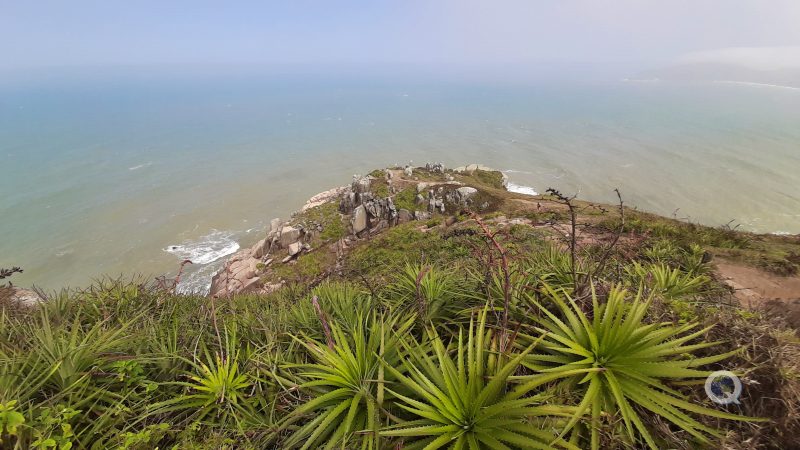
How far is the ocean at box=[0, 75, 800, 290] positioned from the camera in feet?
123

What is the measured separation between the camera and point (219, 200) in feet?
158

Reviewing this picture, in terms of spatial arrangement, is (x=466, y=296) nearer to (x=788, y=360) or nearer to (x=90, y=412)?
(x=788, y=360)

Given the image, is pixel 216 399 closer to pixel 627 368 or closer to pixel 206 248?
pixel 627 368

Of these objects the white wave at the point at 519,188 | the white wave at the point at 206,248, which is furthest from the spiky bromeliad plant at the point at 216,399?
the white wave at the point at 519,188

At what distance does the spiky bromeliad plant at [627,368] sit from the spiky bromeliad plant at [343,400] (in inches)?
45.4

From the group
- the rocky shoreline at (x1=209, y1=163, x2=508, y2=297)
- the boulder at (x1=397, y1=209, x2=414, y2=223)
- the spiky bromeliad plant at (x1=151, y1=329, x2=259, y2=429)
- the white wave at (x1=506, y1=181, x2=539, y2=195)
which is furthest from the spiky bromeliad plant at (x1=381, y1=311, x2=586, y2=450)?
the white wave at (x1=506, y1=181, x2=539, y2=195)

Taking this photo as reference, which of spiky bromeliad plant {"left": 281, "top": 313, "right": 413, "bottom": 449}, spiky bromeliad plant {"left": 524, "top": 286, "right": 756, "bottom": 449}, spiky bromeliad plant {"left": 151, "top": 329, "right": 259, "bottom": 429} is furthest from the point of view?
spiky bromeliad plant {"left": 151, "top": 329, "right": 259, "bottom": 429}

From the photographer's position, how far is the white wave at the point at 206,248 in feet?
112

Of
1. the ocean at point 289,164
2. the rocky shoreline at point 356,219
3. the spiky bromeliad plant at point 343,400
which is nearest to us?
A: the spiky bromeliad plant at point 343,400

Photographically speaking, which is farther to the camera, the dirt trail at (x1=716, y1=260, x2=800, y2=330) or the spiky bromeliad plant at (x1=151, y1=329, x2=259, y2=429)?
the dirt trail at (x1=716, y1=260, x2=800, y2=330)

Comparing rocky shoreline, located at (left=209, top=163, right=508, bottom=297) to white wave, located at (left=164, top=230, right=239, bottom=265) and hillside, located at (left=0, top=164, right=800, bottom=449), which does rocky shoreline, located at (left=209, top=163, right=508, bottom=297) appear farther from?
hillside, located at (left=0, top=164, right=800, bottom=449)

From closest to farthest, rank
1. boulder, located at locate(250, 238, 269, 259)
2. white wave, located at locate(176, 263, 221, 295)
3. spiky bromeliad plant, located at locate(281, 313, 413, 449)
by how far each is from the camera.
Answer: spiky bromeliad plant, located at locate(281, 313, 413, 449)
boulder, located at locate(250, 238, 269, 259)
white wave, located at locate(176, 263, 221, 295)

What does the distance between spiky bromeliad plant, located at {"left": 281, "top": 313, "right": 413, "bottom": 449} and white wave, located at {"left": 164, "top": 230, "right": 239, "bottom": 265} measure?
116ft

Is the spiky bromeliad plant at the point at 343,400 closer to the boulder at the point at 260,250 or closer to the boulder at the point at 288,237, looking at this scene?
the boulder at the point at 288,237
